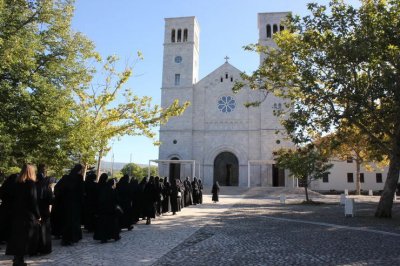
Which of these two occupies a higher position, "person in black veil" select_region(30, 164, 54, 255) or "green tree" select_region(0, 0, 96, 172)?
"green tree" select_region(0, 0, 96, 172)

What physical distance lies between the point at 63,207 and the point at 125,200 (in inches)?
89.4

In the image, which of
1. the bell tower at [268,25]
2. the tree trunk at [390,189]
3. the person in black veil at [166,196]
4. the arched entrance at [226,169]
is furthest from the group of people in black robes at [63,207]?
the bell tower at [268,25]

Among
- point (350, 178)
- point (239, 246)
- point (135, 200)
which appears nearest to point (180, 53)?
point (350, 178)

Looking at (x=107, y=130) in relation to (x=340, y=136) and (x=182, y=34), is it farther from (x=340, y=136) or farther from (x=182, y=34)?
(x=182, y=34)

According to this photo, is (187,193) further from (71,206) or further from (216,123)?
(216,123)

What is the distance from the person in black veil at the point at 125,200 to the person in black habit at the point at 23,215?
4.29 metres

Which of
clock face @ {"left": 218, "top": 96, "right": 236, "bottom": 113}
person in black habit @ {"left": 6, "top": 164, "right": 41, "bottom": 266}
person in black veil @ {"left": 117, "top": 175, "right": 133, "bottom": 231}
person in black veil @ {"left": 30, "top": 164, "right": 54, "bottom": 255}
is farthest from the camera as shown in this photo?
clock face @ {"left": 218, "top": 96, "right": 236, "bottom": 113}

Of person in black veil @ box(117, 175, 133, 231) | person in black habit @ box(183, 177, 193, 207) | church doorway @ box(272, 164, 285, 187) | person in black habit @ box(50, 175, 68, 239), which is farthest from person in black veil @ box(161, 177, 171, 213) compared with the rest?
church doorway @ box(272, 164, 285, 187)

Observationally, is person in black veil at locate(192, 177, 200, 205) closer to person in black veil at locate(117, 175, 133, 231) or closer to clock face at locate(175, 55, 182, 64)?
person in black veil at locate(117, 175, 133, 231)

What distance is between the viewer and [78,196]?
8.89 meters

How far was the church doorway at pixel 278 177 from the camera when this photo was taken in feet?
137

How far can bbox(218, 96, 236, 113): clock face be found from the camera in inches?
1737

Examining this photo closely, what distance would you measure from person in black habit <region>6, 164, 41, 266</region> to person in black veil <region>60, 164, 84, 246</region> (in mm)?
2047

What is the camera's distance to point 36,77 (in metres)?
13.5
